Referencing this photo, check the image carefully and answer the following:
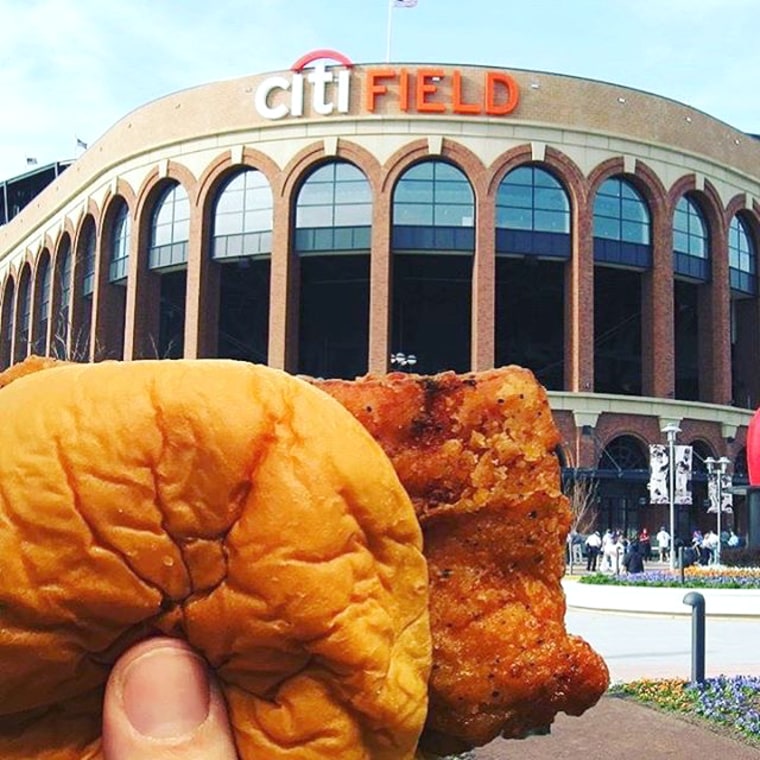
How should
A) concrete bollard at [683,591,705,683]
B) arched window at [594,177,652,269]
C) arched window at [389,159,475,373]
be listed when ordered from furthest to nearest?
arched window at [594,177,652,269] → arched window at [389,159,475,373] → concrete bollard at [683,591,705,683]

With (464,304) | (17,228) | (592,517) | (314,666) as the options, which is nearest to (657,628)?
(314,666)

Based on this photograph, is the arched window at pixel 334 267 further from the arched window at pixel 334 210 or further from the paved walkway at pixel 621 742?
the paved walkway at pixel 621 742

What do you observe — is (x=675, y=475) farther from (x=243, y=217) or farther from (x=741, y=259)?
(x=243, y=217)

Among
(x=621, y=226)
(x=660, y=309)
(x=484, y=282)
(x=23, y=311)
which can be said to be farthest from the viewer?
(x=23, y=311)

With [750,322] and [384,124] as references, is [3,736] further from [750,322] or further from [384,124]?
[750,322]

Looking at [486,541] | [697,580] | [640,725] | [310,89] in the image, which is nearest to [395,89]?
[310,89]

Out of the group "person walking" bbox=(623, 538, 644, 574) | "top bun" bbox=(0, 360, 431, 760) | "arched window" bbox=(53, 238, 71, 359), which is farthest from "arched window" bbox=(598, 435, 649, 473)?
"top bun" bbox=(0, 360, 431, 760)

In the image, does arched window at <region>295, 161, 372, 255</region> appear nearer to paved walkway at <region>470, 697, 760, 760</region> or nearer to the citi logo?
the citi logo
